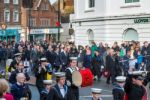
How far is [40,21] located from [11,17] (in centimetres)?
815

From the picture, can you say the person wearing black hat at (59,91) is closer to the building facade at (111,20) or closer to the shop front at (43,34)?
the building facade at (111,20)

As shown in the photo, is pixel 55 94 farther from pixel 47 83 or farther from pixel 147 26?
pixel 147 26

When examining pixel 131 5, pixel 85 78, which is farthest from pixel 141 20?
pixel 85 78

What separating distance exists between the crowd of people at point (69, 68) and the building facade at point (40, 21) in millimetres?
41199

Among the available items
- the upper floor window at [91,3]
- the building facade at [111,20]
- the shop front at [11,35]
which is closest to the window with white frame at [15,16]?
the shop front at [11,35]

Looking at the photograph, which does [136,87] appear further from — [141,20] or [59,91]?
[141,20]

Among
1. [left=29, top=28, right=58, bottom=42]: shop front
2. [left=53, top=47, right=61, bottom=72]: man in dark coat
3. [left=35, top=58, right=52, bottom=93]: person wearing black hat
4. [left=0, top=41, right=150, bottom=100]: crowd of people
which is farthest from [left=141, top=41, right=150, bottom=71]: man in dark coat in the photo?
[left=29, top=28, right=58, bottom=42]: shop front

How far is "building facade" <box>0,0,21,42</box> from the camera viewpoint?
78.4m

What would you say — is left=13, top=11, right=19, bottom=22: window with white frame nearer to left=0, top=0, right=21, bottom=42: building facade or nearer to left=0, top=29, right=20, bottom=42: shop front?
left=0, top=0, right=21, bottom=42: building facade

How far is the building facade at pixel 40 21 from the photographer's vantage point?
80812mm

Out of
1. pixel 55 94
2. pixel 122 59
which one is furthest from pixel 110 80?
pixel 55 94

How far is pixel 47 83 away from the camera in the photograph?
10766mm

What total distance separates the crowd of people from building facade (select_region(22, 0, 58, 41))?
41.2m

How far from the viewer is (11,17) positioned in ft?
260
